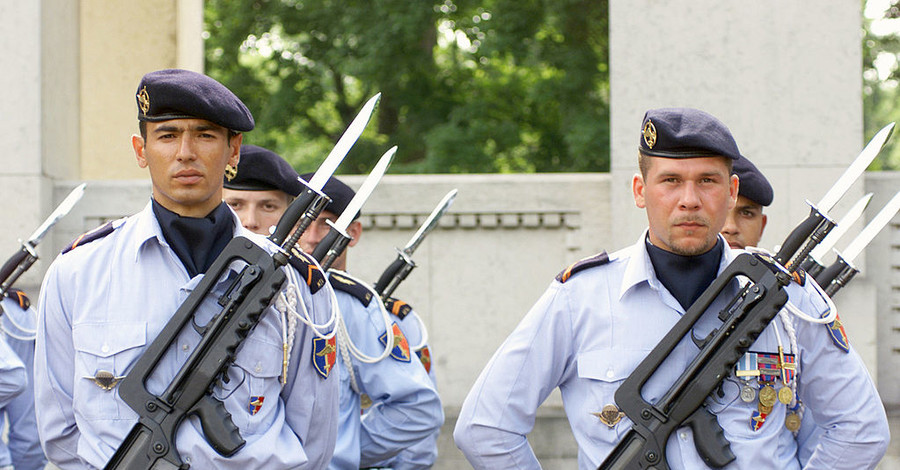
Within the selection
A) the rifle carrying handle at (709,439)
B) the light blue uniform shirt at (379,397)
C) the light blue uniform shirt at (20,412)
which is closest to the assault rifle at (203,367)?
the rifle carrying handle at (709,439)

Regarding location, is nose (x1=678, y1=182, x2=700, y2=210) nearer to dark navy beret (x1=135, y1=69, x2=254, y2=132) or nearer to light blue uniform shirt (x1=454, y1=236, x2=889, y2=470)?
light blue uniform shirt (x1=454, y1=236, x2=889, y2=470)

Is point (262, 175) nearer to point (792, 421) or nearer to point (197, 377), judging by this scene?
point (197, 377)

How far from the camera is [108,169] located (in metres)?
10.2

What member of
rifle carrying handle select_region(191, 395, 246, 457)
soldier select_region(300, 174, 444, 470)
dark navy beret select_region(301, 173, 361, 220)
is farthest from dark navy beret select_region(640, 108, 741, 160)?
dark navy beret select_region(301, 173, 361, 220)

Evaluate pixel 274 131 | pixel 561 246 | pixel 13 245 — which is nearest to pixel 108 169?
pixel 13 245

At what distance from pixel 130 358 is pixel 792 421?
1769mm

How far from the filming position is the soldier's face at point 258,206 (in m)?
4.39

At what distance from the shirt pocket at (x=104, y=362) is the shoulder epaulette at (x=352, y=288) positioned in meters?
1.58

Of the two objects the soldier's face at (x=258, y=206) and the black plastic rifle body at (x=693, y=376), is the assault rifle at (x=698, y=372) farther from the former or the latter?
→ the soldier's face at (x=258, y=206)

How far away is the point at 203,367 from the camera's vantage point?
2795mm

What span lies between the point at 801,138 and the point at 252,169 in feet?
13.7

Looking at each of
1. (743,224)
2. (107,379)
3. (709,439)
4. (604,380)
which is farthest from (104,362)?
(743,224)

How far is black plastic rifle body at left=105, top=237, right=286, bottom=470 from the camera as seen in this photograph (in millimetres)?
2771

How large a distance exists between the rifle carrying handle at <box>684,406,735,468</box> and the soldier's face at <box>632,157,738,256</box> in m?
0.45
